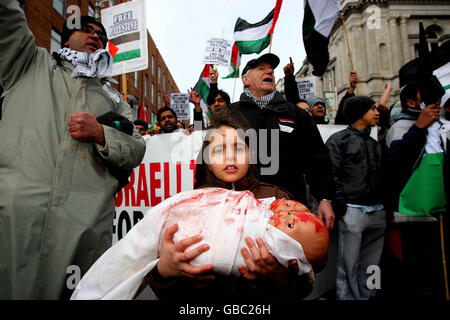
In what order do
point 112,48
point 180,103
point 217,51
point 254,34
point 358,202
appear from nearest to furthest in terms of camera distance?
point 358,202 < point 112,48 < point 254,34 < point 217,51 < point 180,103

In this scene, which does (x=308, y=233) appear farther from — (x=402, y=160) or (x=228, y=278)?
(x=402, y=160)

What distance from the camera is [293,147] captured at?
2137 millimetres

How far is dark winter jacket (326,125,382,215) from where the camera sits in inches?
116

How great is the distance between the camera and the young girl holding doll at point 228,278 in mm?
987

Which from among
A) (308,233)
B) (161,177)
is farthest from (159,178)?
(308,233)

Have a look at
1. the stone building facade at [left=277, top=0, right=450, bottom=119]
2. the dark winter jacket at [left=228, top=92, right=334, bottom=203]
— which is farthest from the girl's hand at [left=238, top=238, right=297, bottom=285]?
the stone building facade at [left=277, top=0, right=450, bottom=119]

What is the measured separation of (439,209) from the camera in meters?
2.63

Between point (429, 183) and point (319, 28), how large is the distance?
2581mm

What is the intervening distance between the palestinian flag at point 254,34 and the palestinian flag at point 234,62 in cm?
69

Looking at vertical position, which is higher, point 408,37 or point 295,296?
point 408,37
